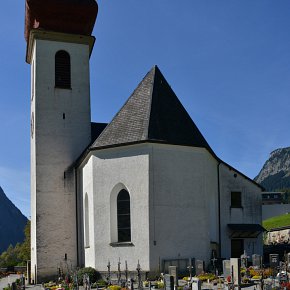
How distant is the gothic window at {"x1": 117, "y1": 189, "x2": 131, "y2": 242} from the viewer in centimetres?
2391

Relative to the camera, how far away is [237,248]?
28.0 metres

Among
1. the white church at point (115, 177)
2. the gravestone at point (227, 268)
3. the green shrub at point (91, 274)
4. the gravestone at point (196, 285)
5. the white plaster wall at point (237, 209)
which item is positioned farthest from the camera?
the white plaster wall at point (237, 209)

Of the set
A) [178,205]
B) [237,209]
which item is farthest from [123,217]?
[237,209]

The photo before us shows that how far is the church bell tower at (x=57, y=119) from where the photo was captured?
2816 centimetres

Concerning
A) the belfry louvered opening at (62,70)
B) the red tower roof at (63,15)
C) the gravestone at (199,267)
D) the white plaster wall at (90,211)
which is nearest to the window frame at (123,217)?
the white plaster wall at (90,211)

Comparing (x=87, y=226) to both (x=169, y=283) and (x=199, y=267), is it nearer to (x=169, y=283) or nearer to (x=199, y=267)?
(x=199, y=267)

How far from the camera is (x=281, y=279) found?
59.8 feet

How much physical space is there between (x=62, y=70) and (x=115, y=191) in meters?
9.27

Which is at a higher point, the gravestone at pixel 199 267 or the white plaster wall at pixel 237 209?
the white plaster wall at pixel 237 209

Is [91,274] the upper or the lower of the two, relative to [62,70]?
lower

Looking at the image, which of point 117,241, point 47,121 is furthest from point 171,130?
point 47,121

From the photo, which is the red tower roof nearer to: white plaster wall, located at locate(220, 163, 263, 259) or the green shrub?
white plaster wall, located at locate(220, 163, 263, 259)

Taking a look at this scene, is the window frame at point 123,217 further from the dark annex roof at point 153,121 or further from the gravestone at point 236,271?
the gravestone at point 236,271

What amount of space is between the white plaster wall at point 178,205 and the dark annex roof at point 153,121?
56cm
